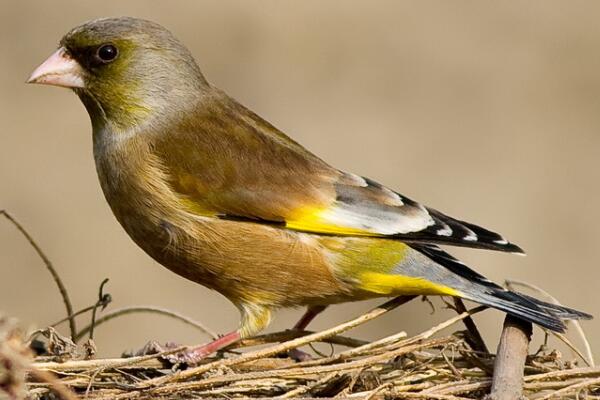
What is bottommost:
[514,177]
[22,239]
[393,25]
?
[22,239]

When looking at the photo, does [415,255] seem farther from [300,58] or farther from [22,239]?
[300,58]

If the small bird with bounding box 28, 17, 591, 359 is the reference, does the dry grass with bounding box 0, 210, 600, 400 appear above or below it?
below

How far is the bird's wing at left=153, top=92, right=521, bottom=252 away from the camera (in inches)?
208

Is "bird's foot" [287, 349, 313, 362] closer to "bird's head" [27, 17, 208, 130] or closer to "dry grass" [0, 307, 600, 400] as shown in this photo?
"dry grass" [0, 307, 600, 400]

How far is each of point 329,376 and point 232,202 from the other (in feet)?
3.98

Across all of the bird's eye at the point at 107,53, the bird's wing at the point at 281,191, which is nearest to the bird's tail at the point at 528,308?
the bird's wing at the point at 281,191

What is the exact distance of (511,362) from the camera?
427 cm

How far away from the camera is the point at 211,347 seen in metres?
5.07

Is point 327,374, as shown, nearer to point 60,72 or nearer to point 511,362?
point 511,362

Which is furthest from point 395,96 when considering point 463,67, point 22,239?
point 22,239

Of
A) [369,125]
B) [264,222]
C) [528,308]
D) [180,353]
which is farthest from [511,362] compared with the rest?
[369,125]

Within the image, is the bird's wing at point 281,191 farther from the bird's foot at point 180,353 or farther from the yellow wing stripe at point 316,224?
the bird's foot at point 180,353

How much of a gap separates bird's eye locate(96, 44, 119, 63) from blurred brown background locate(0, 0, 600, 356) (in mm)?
3030

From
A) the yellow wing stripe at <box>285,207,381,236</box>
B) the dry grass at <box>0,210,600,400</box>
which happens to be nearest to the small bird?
the yellow wing stripe at <box>285,207,381,236</box>
